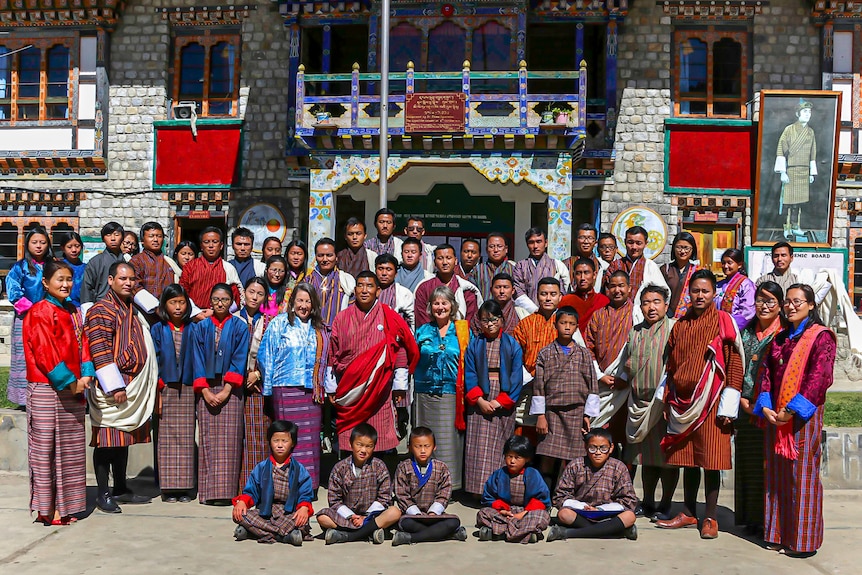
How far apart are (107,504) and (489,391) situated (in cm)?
272

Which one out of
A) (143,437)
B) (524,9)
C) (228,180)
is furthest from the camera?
(228,180)

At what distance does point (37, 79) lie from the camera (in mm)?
15383

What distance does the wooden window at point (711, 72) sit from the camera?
47.5 ft

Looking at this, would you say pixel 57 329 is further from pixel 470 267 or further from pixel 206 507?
pixel 470 267

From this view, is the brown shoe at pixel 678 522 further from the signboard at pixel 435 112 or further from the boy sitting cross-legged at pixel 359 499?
the signboard at pixel 435 112

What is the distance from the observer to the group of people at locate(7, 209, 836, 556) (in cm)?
537

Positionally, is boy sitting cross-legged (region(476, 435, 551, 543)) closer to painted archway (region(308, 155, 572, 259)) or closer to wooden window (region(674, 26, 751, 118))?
painted archway (region(308, 155, 572, 259))

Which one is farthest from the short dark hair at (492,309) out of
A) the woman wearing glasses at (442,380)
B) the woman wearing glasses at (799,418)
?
the woman wearing glasses at (799,418)

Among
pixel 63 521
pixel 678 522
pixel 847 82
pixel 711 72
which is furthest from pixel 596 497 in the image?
pixel 847 82

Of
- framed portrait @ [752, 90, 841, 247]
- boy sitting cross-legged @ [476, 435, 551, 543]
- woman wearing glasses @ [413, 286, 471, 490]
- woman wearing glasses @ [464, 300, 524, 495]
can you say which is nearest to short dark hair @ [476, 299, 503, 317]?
woman wearing glasses @ [464, 300, 524, 495]

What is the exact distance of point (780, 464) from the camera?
530cm

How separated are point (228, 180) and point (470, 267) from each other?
8.63 m

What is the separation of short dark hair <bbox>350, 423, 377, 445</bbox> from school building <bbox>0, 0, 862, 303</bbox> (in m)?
7.41

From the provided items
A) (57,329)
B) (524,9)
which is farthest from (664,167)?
(57,329)
